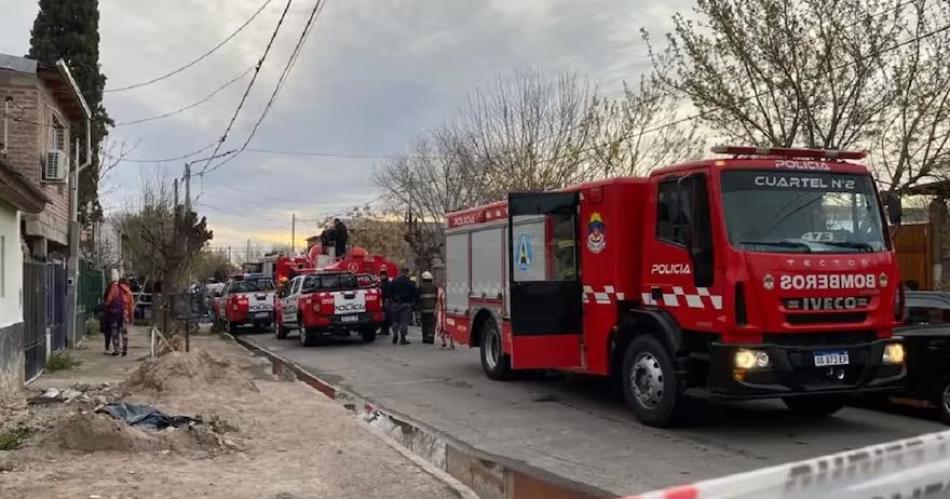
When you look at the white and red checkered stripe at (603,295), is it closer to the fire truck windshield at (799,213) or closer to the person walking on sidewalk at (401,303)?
the fire truck windshield at (799,213)

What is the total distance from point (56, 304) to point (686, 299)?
13455 mm

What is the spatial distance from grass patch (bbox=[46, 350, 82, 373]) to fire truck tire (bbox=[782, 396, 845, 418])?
470 inches

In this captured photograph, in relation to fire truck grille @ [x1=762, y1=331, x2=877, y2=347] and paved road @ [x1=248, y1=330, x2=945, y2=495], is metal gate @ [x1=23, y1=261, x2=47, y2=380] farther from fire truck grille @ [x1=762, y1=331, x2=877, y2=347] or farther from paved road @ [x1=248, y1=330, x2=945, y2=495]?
fire truck grille @ [x1=762, y1=331, x2=877, y2=347]

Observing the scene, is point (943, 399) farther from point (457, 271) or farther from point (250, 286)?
point (250, 286)

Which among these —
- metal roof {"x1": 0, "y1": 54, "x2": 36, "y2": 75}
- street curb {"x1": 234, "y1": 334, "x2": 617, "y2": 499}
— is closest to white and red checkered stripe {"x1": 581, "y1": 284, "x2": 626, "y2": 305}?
street curb {"x1": 234, "y1": 334, "x2": 617, "y2": 499}

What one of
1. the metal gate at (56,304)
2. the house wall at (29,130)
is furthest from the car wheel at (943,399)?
the house wall at (29,130)

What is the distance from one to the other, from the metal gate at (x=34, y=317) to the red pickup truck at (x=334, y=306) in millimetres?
6262

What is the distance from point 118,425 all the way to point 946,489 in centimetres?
651

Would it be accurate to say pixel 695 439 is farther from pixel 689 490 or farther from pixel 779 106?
pixel 779 106

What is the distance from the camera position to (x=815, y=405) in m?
9.49

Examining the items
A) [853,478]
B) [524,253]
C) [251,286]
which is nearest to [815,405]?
[524,253]

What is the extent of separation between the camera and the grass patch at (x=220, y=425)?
27.8 feet

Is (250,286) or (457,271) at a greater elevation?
(457,271)

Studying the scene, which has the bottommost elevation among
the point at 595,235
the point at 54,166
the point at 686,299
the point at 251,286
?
the point at 686,299
